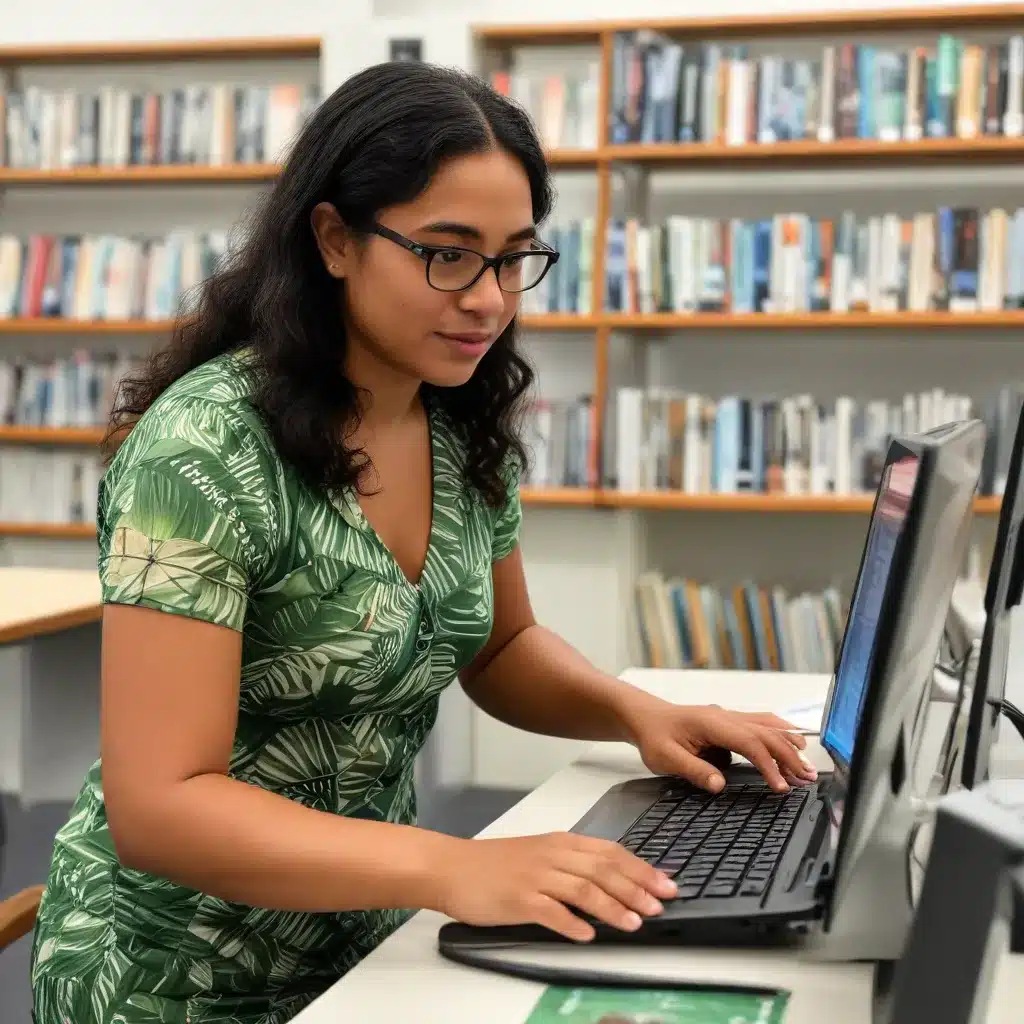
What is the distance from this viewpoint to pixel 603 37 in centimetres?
356

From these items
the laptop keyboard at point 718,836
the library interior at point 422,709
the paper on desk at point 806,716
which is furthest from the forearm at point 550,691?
the paper on desk at point 806,716

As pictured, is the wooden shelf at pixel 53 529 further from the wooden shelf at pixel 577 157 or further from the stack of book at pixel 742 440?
the wooden shelf at pixel 577 157

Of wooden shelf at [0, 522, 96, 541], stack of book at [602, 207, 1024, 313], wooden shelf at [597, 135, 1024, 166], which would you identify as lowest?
wooden shelf at [0, 522, 96, 541]

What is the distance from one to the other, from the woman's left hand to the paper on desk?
0.92ft

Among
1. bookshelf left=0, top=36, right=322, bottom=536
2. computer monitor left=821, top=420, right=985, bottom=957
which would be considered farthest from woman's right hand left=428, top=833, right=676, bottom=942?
bookshelf left=0, top=36, right=322, bottom=536

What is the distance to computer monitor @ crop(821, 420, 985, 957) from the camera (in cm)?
72

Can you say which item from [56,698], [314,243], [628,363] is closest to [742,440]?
[628,363]

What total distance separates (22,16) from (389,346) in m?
3.75

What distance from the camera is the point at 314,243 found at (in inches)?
45.1

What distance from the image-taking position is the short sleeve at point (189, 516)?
0.94 m

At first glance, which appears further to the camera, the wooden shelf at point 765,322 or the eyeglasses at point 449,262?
the wooden shelf at point 765,322

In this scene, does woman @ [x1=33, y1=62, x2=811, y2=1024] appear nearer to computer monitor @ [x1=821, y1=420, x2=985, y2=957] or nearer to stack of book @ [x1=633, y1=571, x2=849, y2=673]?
computer monitor @ [x1=821, y1=420, x2=985, y2=957]

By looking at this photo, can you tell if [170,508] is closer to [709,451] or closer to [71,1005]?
[71,1005]

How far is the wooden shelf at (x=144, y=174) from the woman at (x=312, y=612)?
2.69 meters
